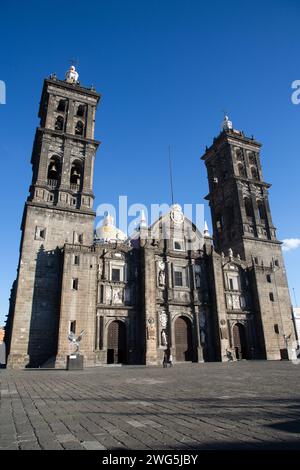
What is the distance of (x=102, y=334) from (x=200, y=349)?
10.3 meters

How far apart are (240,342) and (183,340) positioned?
23.1 ft

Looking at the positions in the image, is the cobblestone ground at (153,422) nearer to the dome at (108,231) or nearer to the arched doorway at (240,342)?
the arched doorway at (240,342)

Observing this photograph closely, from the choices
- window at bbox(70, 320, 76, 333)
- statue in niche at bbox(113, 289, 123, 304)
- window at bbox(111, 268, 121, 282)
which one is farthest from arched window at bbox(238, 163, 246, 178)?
window at bbox(70, 320, 76, 333)

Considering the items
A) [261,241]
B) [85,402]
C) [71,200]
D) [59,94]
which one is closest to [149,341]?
[71,200]

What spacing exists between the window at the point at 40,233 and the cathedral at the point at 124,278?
94 mm

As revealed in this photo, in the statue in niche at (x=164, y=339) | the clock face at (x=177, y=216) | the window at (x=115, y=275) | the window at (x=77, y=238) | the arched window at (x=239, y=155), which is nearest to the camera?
the statue in niche at (x=164, y=339)

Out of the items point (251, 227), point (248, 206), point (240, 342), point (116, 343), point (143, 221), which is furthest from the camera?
point (248, 206)

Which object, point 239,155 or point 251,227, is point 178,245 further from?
point 239,155

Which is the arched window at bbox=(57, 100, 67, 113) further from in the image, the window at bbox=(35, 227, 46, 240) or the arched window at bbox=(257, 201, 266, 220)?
the arched window at bbox=(257, 201, 266, 220)

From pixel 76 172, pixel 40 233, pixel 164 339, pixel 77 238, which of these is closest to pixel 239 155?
pixel 76 172

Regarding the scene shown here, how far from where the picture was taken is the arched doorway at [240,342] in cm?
3509

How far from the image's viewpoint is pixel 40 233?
3116cm

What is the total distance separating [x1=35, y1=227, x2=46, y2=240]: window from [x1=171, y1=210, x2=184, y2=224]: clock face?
16740 mm

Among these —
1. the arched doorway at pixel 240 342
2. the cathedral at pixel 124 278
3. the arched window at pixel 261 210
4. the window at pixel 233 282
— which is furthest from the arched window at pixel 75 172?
the arched window at pixel 261 210
